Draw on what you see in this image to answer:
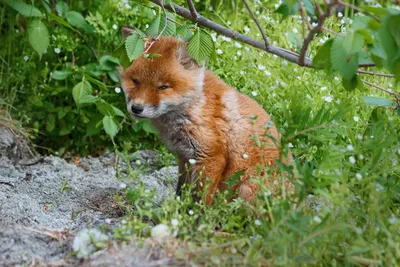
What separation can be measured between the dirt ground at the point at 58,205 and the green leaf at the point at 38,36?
3.05 ft

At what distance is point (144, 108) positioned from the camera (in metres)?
4.72

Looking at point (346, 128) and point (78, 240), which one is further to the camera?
point (346, 128)

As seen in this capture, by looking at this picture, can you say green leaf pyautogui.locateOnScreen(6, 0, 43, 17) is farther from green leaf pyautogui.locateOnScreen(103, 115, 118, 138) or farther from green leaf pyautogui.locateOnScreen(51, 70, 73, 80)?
green leaf pyautogui.locateOnScreen(103, 115, 118, 138)

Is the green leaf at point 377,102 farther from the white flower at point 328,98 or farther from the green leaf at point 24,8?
the green leaf at point 24,8

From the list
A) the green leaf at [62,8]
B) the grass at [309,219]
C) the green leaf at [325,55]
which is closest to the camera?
the grass at [309,219]

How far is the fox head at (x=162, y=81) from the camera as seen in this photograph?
4.75 metres

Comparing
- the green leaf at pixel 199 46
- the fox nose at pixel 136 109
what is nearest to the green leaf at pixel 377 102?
the green leaf at pixel 199 46

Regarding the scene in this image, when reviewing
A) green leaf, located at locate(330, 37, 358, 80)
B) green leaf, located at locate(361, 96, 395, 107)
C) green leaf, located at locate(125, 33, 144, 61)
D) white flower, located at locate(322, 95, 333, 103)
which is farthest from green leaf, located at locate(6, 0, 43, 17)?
green leaf, located at locate(330, 37, 358, 80)

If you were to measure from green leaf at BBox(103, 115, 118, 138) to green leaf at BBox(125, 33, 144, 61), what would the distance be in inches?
66.4

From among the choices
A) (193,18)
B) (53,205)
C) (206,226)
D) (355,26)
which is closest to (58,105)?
(53,205)

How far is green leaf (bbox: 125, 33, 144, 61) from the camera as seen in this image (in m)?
4.09

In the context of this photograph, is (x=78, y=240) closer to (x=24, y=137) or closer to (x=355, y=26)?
(x=355, y=26)

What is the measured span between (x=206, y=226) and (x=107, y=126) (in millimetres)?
2318

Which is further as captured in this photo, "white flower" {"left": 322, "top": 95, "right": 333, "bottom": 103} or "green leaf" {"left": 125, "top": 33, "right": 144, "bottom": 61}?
"white flower" {"left": 322, "top": 95, "right": 333, "bottom": 103}
